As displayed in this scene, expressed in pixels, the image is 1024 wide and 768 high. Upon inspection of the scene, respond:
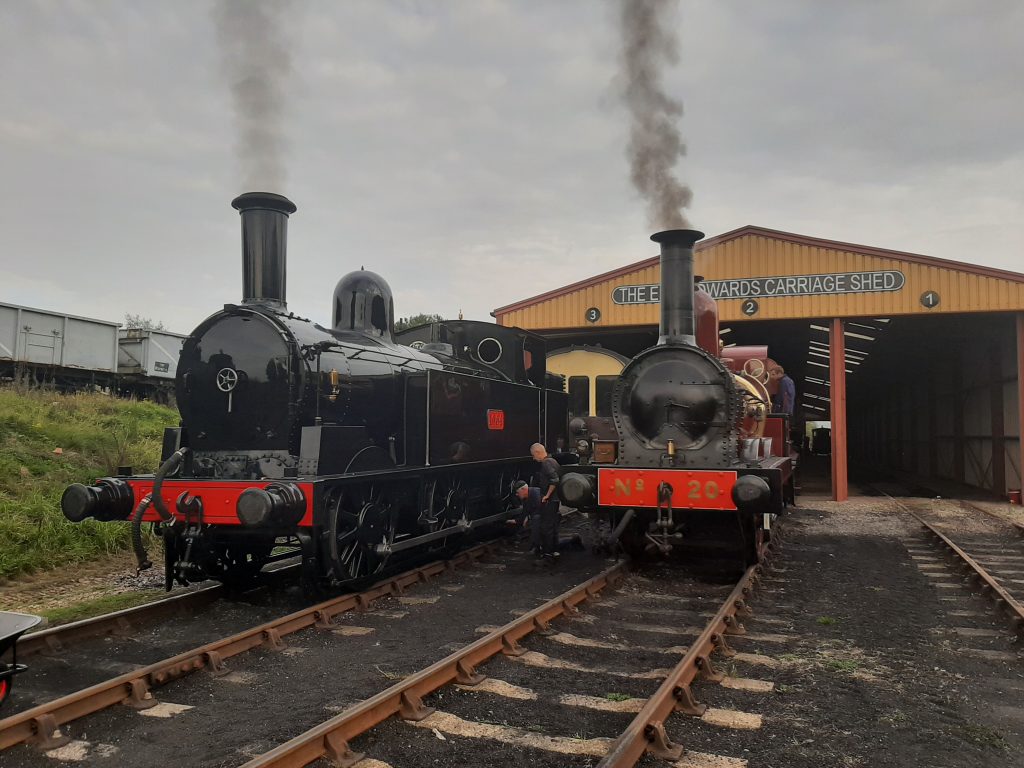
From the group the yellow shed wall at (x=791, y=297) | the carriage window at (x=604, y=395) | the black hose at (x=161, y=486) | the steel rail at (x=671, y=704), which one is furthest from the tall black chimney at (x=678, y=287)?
the yellow shed wall at (x=791, y=297)

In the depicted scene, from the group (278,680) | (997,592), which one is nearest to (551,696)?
(278,680)

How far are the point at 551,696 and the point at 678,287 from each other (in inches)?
166

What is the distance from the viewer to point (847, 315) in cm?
1380

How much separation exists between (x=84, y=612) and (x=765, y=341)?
17356 mm

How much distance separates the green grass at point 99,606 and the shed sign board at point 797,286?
993 centimetres

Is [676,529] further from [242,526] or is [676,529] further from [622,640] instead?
[242,526]

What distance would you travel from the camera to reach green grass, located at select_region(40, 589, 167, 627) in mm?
5574

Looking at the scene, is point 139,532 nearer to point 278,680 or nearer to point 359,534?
point 359,534

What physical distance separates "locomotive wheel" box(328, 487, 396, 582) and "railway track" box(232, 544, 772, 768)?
142 cm

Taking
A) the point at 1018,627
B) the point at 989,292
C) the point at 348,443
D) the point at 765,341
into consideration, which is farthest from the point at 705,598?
the point at 765,341

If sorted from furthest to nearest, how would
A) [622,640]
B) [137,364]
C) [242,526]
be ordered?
[137,364] < [242,526] < [622,640]

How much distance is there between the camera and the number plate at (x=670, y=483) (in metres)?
6.11

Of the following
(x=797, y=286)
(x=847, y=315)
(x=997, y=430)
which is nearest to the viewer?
(x=847, y=315)

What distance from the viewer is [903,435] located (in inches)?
1113
